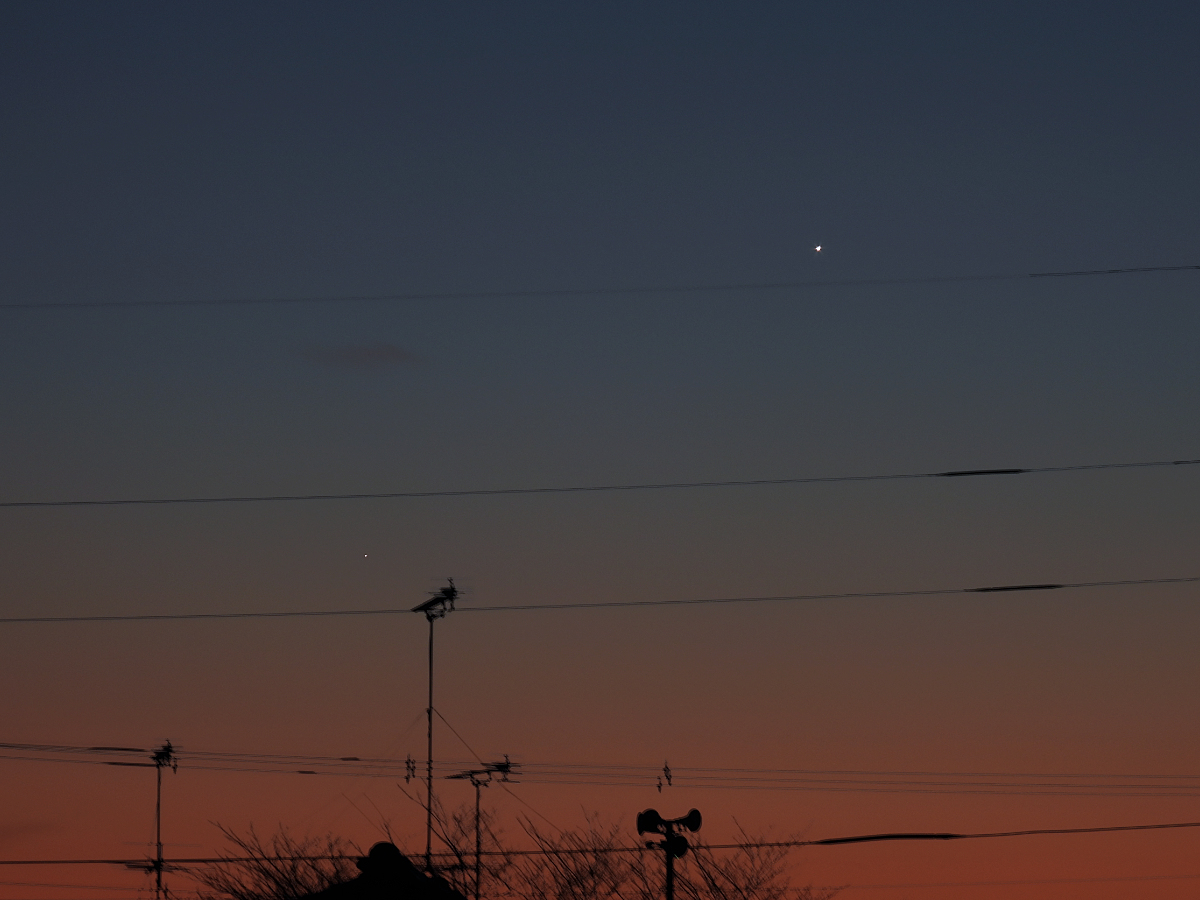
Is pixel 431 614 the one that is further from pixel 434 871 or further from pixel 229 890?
pixel 229 890

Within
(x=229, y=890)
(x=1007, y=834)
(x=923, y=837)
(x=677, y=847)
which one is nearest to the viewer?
(x=923, y=837)

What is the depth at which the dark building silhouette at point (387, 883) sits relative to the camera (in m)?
41.1

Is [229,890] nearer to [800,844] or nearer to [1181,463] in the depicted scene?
[800,844]

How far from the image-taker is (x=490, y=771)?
48594 millimetres

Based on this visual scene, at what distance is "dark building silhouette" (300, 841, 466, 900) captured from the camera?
41.1m

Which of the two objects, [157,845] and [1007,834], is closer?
[1007,834]

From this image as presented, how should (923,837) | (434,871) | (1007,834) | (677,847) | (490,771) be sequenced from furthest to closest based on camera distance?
(490,771)
(434,871)
(677,847)
(1007,834)
(923,837)

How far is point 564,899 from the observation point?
6178cm

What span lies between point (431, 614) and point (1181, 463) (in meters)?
22.9

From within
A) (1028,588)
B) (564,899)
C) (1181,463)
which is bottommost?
(564,899)

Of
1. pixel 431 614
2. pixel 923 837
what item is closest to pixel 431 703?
pixel 431 614

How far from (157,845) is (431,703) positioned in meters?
13.1

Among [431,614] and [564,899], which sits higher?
[431,614]

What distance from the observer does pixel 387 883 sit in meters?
41.2
